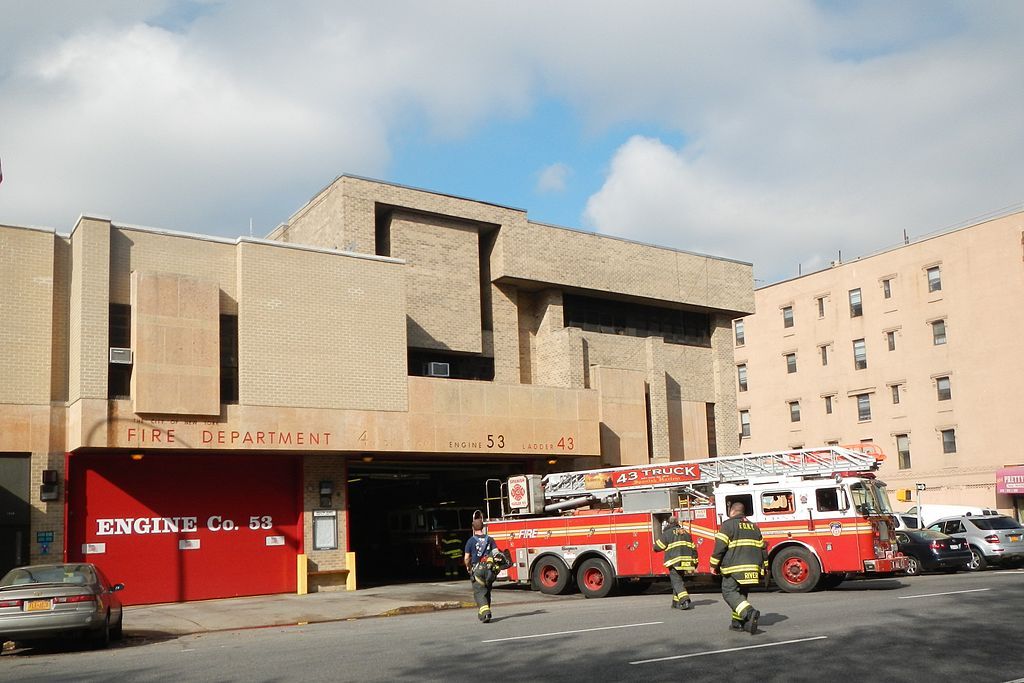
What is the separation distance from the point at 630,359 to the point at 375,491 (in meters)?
10.6

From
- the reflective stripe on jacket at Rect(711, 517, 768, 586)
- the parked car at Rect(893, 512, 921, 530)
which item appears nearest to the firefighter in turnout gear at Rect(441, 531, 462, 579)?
the parked car at Rect(893, 512, 921, 530)

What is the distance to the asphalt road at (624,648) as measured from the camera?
34.3 feet

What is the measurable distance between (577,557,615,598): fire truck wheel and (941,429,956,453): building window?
33931mm

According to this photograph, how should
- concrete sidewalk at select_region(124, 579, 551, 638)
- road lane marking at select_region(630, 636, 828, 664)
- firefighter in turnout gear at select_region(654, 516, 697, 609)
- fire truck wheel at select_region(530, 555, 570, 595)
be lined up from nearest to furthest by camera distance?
1. road lane marking at select_region(630, 636, 828, 664)
2. firefighter in turnout gear at select_region(654, 516, 697, 609)
3. concrete sidewalk at select_region(124, 579, 551, 638)
4. fire truck wheel at select_region(530, 555, 570, 595)

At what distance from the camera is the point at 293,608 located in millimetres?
22203

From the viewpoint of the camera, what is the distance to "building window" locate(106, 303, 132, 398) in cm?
2284

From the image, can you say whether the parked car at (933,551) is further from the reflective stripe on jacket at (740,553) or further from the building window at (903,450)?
the building window at (903,450)

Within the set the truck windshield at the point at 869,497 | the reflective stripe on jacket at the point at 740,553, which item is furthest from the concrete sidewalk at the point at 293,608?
the reflective stripe on jacket at the point at 740,553

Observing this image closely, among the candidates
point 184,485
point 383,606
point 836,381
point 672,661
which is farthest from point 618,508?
point 836,381

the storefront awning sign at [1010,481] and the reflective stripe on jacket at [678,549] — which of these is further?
the storefront awning sign at [1010,481]

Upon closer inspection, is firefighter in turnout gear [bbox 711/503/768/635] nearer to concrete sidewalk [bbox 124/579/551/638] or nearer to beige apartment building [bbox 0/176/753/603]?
concrete sidewalk [bbox 124/579/551/638]

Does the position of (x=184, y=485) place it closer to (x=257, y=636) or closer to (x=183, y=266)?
(x=183, y=266)

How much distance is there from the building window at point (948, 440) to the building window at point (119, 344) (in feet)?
133

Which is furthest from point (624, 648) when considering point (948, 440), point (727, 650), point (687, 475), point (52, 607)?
point (948, 440)
